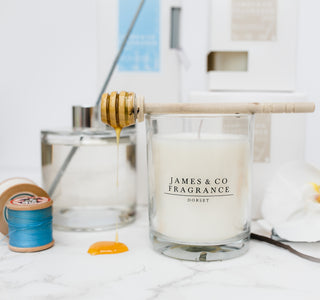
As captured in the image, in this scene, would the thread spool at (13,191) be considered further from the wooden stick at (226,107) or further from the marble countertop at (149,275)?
the wooden stick at (226,107)

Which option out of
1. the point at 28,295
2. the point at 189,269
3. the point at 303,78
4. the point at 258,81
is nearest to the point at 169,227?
the point at 189,269

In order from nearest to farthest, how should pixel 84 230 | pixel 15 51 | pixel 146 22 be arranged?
1. pixel 84 230
2. pixel 146 22
3. pixel 15 51

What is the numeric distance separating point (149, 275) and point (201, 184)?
0.11 m

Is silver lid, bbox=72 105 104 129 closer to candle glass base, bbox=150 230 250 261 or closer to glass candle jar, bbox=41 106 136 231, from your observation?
glass candle jar, bbox=41 106 136 231

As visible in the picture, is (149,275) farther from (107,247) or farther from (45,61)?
(45,61)

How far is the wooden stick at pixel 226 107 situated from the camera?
0.42 metres

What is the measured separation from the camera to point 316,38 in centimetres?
75

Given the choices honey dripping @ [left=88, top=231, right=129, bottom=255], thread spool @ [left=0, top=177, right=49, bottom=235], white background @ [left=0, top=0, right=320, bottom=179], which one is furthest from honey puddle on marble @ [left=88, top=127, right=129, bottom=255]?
white background @ [left=0, top=0, right=320, bottom=179]

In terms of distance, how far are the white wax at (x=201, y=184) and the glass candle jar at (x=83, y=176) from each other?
0.15 meters

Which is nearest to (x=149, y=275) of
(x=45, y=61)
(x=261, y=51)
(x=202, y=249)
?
(x=202, y=249)

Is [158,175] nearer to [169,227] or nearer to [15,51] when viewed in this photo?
[169,227]

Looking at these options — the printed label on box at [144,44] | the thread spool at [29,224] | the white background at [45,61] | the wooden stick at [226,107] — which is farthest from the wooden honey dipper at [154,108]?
the white background at [45,61]

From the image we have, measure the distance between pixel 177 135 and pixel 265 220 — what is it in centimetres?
21

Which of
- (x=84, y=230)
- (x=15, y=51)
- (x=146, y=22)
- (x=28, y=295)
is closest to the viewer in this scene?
(x=28, y=295)
